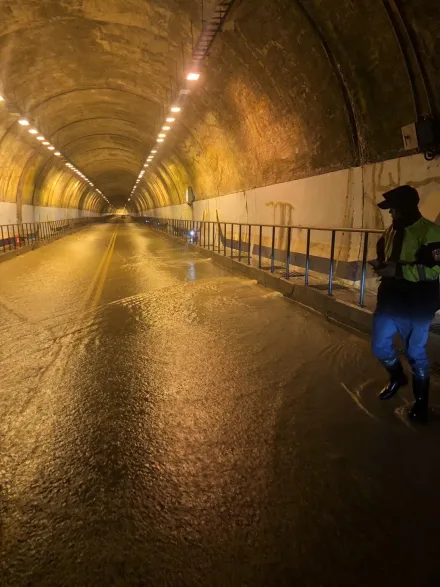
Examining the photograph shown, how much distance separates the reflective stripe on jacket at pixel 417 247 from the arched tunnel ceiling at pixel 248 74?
12.6ft

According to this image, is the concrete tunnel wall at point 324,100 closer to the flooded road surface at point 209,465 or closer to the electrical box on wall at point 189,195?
the flooded road surface at point 209,465

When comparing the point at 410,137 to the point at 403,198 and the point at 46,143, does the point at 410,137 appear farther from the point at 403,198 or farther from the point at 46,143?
the point at 46,143

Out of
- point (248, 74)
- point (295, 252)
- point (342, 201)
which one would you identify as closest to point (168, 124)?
point (248, 74)

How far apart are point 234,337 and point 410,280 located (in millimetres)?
3210

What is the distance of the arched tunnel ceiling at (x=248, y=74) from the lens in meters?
6.99

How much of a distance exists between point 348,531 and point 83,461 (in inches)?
74.4

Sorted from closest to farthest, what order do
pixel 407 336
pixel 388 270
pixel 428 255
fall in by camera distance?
pixel 428 255 → pixel 388 270 → pixel 407 336

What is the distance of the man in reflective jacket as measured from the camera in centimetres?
355

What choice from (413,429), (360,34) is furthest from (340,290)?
(413,429)

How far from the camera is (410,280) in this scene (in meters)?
3.62

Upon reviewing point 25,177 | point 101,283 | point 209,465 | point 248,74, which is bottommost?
point 101,283

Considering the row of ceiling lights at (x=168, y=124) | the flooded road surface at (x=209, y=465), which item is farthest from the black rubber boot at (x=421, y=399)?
the row of ceiling lights at (x=168, y=124)

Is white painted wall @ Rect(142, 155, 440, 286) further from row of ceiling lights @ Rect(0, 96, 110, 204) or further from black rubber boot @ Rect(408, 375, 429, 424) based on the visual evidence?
row of ceiling lights @ Rect(0, 96, 110, 204)

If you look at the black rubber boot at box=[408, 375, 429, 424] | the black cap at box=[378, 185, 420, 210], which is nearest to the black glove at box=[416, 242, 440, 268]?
the black cap at box=[378, 185, 420, 210]
